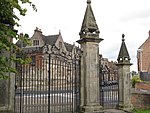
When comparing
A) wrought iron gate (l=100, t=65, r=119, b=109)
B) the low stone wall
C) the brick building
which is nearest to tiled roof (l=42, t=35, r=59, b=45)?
the brick building

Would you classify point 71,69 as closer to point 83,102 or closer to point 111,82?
point 83,102

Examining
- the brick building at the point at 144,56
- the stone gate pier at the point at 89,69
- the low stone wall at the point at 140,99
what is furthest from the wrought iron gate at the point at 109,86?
the brick building at the point at 144,56

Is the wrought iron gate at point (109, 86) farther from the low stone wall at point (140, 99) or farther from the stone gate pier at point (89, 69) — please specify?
the low stone wall at point (140, 99)

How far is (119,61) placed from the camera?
41.4 feet

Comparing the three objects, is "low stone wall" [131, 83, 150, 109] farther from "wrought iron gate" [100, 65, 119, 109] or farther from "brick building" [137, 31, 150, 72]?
"brick building" [137, 31, 150, 72]

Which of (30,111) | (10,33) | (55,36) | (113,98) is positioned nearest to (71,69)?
(30,111)

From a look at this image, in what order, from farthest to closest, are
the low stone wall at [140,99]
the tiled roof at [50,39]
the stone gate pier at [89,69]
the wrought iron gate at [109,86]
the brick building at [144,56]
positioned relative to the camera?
the tiled roof at [50,39] < the brick building at [144,56] < the low stone wall at [140,99] < the wrought iron gate at [109,86] < the stone gate pier at [89,69]

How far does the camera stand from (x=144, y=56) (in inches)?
1858

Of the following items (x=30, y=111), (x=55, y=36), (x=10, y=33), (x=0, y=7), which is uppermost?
(x=55, y=36)

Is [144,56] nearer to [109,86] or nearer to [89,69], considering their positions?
[109,86]

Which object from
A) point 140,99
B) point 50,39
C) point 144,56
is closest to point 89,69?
point 140,99

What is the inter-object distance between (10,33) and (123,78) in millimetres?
8473

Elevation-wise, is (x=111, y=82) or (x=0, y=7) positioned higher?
(x=0, y=7)

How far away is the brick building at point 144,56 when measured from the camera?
4654cm
